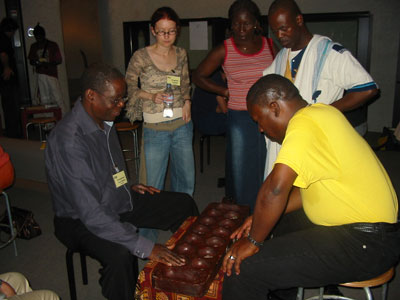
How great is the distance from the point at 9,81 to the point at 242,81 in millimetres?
4818

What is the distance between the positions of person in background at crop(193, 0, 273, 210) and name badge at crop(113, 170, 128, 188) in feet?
3.20

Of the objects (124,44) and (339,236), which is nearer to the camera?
(339,236)

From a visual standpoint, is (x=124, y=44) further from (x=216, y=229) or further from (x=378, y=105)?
(x=216, y=229)

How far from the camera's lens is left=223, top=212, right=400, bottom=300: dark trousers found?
129 centimetres

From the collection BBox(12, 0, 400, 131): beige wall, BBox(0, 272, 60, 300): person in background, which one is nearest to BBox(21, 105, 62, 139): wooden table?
BBox(12, 0, 400, 131): beige wall

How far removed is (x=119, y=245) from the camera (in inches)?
63.1

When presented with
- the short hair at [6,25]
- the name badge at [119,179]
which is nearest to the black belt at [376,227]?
the name badge at [119,179]

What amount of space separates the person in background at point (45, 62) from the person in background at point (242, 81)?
4428mm

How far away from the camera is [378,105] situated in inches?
243

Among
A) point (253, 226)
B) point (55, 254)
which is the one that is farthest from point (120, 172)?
point (55, 254)

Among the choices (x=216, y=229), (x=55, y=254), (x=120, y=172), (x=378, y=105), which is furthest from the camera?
(x=378, y=105)

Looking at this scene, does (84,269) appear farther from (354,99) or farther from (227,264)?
(354,99)

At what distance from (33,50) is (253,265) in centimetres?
612

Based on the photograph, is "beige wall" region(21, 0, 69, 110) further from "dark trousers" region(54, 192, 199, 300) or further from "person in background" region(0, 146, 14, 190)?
"dark trousers" region(54, 192, 199, 300)
